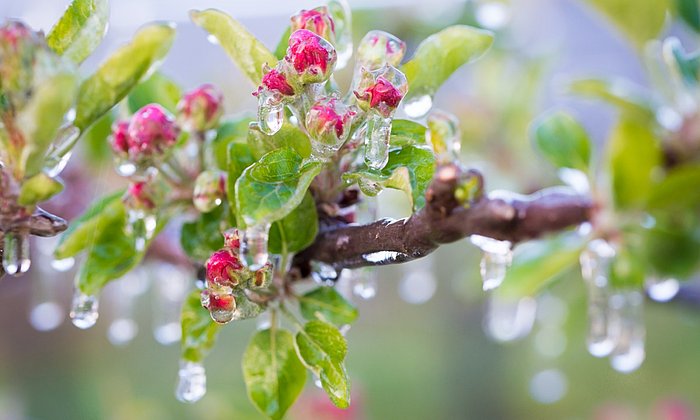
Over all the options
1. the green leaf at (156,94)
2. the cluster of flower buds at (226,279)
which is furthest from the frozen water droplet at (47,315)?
the cluster of flower buds at (226,279)

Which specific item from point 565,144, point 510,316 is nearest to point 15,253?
point 565,144

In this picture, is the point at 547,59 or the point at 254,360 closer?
the point at 254,360

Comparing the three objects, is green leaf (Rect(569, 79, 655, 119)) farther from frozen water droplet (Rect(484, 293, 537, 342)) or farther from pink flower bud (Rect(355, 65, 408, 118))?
pink flower bud (Rect(355, 65, 408, 118))

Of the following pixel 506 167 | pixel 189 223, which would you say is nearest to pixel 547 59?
pixel 506 167

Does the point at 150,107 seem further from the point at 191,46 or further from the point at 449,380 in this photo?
the point at 449,380

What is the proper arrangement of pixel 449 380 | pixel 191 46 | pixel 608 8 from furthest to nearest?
pixel 449 380, pixel 191 46, pixel 608 8

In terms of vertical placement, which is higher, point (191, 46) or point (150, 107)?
point (150, 107)

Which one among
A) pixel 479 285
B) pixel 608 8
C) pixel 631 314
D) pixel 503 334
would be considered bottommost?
pixel 479 285

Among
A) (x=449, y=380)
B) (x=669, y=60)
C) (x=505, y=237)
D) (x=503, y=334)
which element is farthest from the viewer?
(x=449, y=380)
